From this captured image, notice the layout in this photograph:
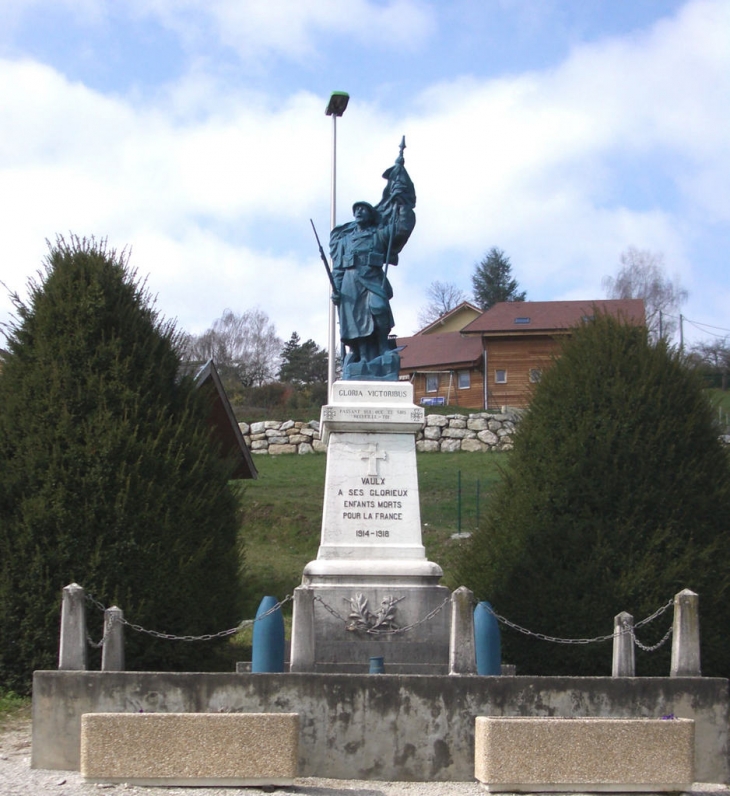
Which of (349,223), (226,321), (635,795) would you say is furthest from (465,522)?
(226,321)

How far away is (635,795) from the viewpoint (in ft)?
26.9

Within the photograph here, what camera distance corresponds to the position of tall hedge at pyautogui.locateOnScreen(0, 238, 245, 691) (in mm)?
11969

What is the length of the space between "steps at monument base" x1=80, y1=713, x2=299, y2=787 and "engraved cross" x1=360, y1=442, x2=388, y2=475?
370 centimetres

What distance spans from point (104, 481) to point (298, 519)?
36.2 feet

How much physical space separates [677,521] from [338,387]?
4.85 m

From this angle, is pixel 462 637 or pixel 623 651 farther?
pixel 623 651

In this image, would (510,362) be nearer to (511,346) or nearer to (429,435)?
(511,346)

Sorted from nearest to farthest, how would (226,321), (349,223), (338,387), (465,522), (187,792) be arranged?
(187,792) → (338,387) → (349,223) → (465,522) → (226,321)

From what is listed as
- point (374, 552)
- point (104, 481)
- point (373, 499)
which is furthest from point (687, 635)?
point (104, 481)

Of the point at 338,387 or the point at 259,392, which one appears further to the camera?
the point at 259,392

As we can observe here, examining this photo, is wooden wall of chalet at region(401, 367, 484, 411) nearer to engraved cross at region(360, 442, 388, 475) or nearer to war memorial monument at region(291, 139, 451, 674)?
war memorial monument at region(291, 139, 451, 674)

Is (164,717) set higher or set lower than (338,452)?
lower

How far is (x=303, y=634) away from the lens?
9.28 metres

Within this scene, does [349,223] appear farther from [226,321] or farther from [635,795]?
[226,321]
